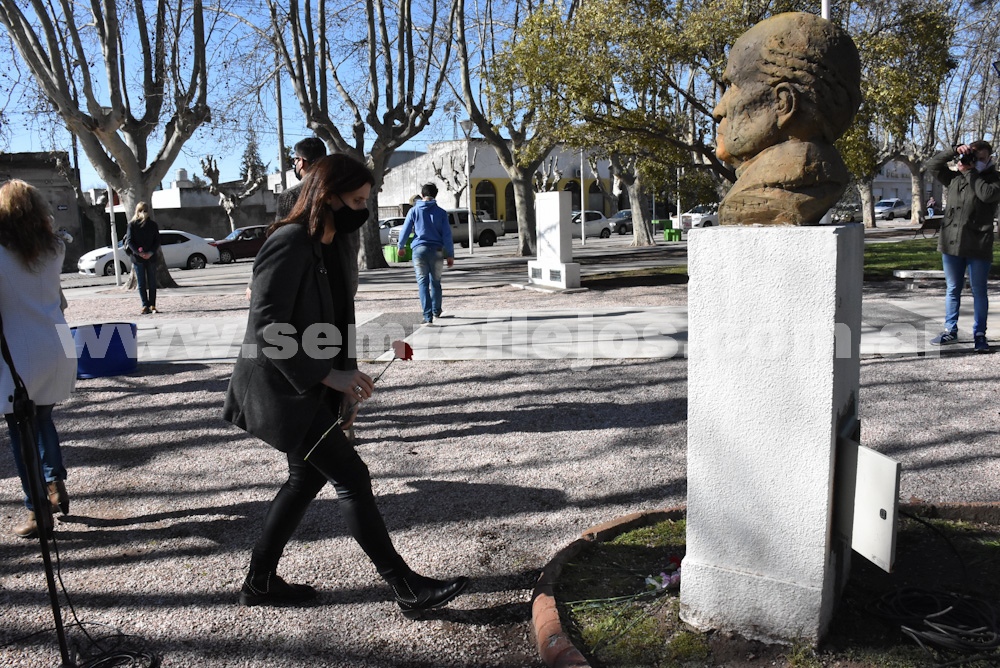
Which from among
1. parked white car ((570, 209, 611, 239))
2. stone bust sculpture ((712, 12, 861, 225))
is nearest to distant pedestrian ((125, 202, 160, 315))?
stone bust sculpture ((712, 12, 861, 225))

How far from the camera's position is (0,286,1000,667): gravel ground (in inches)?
126

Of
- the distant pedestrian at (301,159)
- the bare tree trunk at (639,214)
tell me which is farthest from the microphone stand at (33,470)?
the bare tree trunk at (639,214)

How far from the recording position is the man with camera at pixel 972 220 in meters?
7.49

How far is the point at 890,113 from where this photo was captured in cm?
1238

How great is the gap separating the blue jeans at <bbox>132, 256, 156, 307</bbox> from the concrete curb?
11.2m

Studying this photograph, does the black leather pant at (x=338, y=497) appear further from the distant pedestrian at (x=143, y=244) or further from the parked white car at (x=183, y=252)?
the parked white car at (x=183, y=252)

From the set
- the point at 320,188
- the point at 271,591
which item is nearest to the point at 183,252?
the point at 271,591

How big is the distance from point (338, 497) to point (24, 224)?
2132 millimetres

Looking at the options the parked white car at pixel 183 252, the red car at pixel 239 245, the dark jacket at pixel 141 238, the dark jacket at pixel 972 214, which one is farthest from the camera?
the red car at pixel 239 245

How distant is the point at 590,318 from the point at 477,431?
5.17m

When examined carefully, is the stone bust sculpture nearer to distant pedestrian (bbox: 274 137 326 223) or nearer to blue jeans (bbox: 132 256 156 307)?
distant pedestrian (bbox: 274 137 326 223)

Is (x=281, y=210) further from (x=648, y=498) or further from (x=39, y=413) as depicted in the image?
(x=648, y=498)

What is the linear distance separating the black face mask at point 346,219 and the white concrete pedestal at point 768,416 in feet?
4.38

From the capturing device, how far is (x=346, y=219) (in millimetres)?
3244
